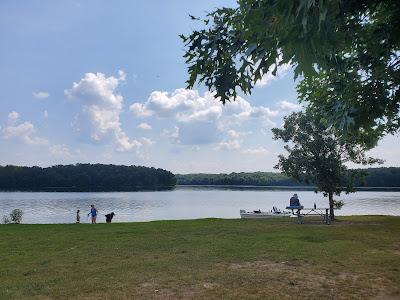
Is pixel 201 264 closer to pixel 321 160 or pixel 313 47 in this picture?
pixel 313 47

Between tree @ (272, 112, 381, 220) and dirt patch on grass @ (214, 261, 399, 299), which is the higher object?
tree @ (272, 112, 381, 220)

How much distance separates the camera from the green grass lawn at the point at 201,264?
11.5 metres

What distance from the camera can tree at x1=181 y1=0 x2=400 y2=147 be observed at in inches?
255

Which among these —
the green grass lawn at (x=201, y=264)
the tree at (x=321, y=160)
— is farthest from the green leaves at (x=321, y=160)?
the green grass lawn at (x=201, y=264)

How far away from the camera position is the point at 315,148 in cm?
3822

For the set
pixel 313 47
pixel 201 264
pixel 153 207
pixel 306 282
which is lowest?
pixel 153 207

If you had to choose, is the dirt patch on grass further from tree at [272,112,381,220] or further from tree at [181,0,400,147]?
tree at [272,112,381,220]

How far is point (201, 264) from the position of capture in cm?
1484

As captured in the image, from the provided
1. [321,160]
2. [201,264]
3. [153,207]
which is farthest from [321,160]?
[153,207]

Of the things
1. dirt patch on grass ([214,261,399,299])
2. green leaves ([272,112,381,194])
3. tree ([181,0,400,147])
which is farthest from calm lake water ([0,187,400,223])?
tree ([181,0,400,147])

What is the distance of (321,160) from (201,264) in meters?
26.0

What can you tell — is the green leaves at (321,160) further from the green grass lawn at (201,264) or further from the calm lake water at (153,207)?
the calm lake water at (153,207)

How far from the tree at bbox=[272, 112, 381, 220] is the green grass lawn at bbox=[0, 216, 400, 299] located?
13968mm

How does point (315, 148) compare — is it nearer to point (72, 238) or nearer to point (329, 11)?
point (72, 238)
